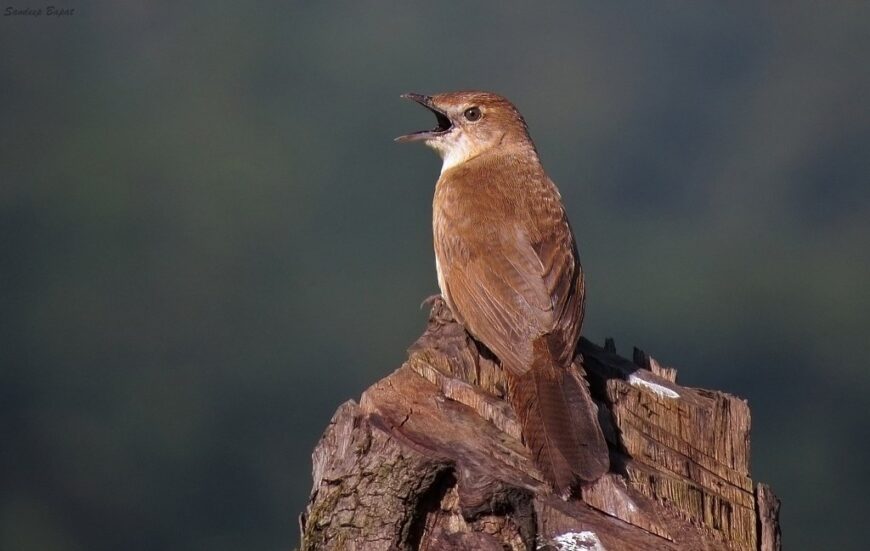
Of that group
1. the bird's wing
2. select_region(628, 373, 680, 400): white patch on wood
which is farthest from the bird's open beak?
select_region(628, 373, 680, 400): white patch on wood

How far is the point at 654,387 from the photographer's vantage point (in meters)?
4.55

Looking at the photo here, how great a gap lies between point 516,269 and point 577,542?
1827mm

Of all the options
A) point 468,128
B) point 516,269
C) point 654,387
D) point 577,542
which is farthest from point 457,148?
point 577,542

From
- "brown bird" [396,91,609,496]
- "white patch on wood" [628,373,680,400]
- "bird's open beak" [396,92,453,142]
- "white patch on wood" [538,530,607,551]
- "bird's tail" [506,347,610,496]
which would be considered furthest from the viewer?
"bird's open beak" [396,92,453,142]

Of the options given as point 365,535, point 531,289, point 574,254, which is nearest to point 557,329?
point 531,289

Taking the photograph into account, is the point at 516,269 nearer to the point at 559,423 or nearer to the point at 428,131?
the point at 559,423

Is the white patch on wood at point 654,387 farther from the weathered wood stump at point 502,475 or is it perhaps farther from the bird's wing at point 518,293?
the bird's wing at point 518,293

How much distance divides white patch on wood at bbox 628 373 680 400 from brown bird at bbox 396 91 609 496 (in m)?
0.26

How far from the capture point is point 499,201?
557 cm

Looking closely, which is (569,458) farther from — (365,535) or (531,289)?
(531,289)

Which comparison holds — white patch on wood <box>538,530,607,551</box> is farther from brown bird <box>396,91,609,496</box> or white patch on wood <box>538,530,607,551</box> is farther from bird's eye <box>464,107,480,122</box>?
bird's eye <box>464,107,480,122</box>

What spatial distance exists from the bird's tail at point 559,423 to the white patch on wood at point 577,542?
211 millimetres

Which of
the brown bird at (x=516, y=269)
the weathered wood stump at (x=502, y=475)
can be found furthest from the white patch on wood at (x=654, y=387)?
the brown bird at (x=516, y=269)

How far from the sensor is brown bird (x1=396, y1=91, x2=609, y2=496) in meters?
4.06
